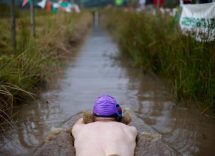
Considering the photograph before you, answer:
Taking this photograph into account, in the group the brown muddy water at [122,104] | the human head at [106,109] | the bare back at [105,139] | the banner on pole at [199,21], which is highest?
the banner on pole at [199,21]

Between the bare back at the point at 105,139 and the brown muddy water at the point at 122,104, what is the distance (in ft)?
3.85

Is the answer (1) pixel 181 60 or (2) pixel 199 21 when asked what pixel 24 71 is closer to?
(1) pixel 181 60

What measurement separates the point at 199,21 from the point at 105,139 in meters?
5.69

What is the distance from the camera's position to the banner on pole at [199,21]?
7652 mm

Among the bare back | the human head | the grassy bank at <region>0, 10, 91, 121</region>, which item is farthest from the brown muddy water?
the bare back

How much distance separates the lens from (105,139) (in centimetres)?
445

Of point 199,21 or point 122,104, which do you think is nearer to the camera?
point 122,104

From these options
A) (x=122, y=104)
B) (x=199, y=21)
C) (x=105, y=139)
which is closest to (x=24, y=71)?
(x=122, y=104)

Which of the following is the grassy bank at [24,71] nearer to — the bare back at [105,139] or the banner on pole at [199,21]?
the bare back at [105,139]

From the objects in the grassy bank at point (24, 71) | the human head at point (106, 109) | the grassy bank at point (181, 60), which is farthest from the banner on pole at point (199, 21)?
the human head at point (106, 109)

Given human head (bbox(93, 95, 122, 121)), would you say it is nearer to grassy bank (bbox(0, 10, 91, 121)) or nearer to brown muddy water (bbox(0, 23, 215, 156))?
brown muddy water (bbox(0, 23, 215, 156))

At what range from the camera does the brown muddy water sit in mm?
6176

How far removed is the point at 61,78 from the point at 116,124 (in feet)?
20.0

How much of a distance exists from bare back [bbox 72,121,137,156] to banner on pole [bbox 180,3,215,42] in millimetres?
3148
